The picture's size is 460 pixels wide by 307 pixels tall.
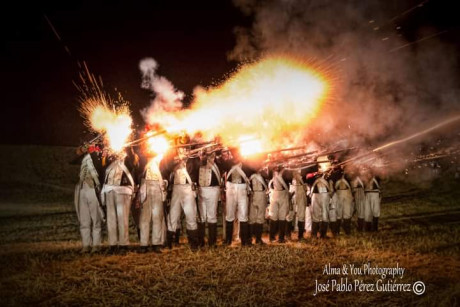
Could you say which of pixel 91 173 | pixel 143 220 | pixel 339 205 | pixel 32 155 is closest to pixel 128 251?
pixel 143 220

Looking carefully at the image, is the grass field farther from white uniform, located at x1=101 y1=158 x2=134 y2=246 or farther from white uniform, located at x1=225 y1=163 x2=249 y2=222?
white uniform, located at x1=225 y1=163 x2=249 y2=222

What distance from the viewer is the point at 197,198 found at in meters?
10.7

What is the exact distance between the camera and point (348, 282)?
23.0 feet

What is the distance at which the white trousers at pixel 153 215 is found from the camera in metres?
9.53

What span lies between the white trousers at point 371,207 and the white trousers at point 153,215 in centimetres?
710

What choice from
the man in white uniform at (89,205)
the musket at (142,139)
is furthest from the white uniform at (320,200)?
the man in white uniform at (89,205)

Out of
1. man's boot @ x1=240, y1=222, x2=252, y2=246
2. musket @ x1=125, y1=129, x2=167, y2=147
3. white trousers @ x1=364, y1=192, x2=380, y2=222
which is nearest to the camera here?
musket @ x1=125, y1=129, x2=167, y2=147

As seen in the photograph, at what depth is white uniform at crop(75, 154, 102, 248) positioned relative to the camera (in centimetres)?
943

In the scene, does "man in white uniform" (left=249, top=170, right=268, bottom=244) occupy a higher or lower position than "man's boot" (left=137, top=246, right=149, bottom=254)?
higher

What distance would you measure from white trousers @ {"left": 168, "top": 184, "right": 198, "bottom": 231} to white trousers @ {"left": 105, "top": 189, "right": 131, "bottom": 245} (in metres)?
1.20

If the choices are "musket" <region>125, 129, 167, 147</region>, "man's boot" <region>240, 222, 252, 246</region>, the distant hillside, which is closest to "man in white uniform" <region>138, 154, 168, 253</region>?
"musket" <region>125, 129, 167, 147</region>

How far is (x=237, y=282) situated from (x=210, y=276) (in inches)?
24.1

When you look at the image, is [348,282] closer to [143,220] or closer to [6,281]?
[143,220]

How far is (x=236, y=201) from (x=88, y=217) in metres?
3.90
